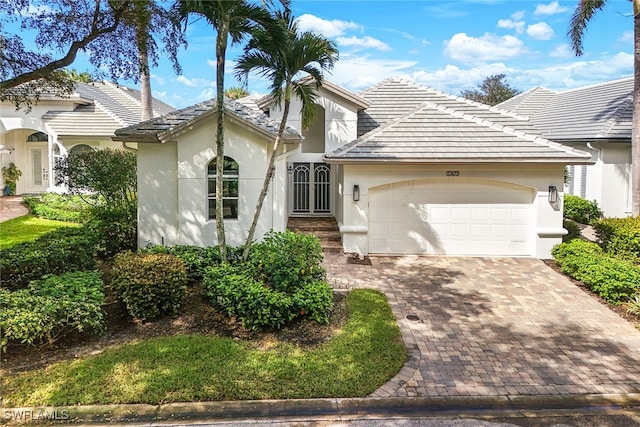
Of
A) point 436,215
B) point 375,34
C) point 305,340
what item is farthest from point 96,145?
point 305,340

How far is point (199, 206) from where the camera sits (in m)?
13.1

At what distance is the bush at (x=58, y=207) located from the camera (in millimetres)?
18697

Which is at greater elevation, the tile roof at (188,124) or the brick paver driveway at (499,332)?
the tile roof at (188,124)

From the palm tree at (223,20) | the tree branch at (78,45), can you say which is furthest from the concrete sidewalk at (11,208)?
the palm tree at (223,20)

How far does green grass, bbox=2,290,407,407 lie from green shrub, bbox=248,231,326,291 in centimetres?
153

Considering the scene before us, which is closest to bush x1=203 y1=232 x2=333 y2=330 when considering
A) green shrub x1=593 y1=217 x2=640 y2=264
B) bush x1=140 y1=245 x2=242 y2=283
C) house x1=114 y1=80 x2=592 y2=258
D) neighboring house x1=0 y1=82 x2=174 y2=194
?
bush x1=140 y1=245 x2=242 y2=283

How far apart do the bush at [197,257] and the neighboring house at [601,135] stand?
50.9 feet

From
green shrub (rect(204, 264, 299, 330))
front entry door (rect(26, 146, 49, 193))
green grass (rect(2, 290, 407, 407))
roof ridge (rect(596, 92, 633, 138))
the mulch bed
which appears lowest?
green grass (rect(2, 290, 407, 407))

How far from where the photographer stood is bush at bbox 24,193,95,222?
18.7 meters

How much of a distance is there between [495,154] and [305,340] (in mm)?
8816

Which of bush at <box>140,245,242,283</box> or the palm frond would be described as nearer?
bush at <box>140,245,242,283</box>

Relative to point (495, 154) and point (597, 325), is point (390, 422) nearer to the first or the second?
point (597, 325)

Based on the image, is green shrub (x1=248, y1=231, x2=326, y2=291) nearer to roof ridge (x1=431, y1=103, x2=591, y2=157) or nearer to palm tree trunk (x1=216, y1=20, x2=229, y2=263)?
palm tree trunk (x1=216, y1=20, x2=229, y2=263)

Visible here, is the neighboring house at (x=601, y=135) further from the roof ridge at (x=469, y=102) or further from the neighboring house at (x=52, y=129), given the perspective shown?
the neighboring house at (x=52, y=129)
